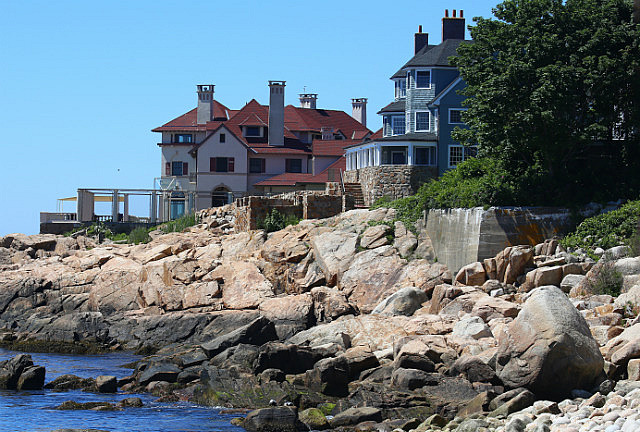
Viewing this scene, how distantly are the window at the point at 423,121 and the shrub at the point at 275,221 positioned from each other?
44.5 feet

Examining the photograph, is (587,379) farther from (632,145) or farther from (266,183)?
(266,183)

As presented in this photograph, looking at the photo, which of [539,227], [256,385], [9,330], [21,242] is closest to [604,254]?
[539,227]

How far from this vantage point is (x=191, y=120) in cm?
7212

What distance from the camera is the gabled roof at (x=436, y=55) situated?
51.8 meters

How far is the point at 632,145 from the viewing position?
3212cm

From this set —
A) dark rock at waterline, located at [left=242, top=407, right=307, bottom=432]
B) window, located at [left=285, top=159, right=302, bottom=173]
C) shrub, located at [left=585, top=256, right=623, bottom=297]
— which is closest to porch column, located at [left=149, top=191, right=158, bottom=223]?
window, located at [left=285, top=159, right=302, bottom=173]

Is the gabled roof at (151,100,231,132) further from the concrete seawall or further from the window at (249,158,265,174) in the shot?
the concrete seawall

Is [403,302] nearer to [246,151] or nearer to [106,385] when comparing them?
[106,385]

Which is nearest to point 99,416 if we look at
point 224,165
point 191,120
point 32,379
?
point 32,379

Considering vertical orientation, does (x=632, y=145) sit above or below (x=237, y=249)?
above

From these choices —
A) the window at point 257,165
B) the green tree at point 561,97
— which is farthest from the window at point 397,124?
the green tree at point 561,97

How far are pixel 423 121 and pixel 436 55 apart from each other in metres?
4.10

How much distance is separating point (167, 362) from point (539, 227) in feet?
45.1

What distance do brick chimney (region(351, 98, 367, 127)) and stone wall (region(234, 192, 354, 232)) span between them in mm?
36243
